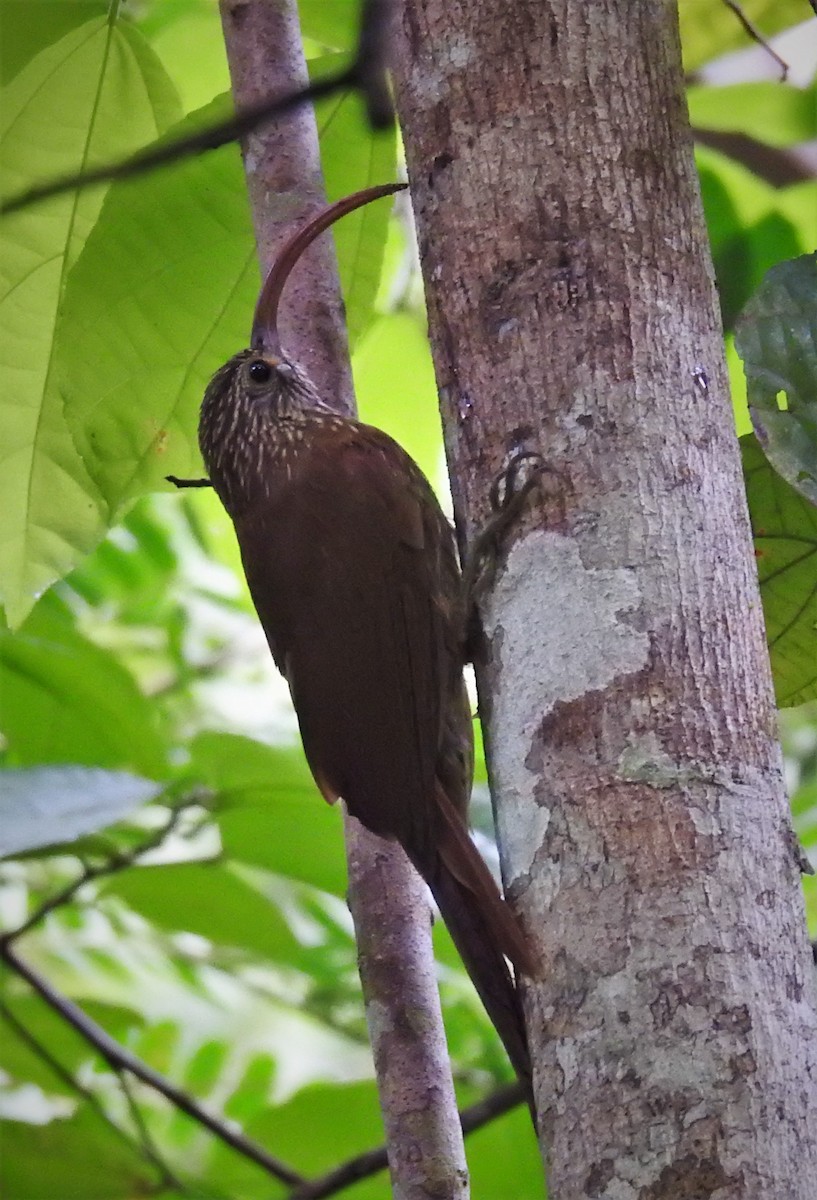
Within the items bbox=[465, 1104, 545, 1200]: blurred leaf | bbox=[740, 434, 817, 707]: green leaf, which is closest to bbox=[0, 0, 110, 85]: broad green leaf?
bbox=[740, 434, 817, 707]: green leaf

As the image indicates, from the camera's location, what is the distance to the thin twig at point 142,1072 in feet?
7.62

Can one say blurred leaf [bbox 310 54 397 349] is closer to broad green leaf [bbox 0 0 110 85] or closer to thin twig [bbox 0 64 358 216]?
broad green leaf [bbox 0 0 110 85]

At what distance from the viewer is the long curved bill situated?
2.11 m

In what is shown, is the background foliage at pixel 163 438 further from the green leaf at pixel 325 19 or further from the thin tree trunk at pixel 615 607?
the thin tree trunk at pixel 615 607

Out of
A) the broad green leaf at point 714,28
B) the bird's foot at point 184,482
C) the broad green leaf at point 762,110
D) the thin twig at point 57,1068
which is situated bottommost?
the thin twig at point 57,1068

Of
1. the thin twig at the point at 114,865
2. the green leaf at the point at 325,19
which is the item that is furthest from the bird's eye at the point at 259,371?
the thin twig at the point at 114,865

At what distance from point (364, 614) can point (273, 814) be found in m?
0.36

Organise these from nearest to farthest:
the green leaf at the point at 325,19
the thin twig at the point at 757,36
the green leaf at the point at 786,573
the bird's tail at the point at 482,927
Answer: the bird's tail at the point at 482,927
the green leaf at the point at 786,573
the thin twig at the point at 757,36
the green leaf at the point at 325,19

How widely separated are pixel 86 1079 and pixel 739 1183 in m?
2.17

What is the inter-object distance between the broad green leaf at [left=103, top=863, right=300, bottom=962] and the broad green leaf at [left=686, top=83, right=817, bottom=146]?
4.75 feet

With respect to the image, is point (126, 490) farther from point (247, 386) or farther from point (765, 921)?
point (765, 921)

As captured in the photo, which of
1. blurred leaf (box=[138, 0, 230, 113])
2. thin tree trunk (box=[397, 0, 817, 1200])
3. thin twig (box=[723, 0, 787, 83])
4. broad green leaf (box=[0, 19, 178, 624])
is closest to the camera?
thin tree trunk (box=[397, 0, 817, 1200])

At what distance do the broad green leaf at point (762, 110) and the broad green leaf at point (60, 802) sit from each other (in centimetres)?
139

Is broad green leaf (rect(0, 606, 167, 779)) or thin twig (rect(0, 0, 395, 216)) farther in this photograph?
broad green leaf (rect(0, 606, 167, 779))
